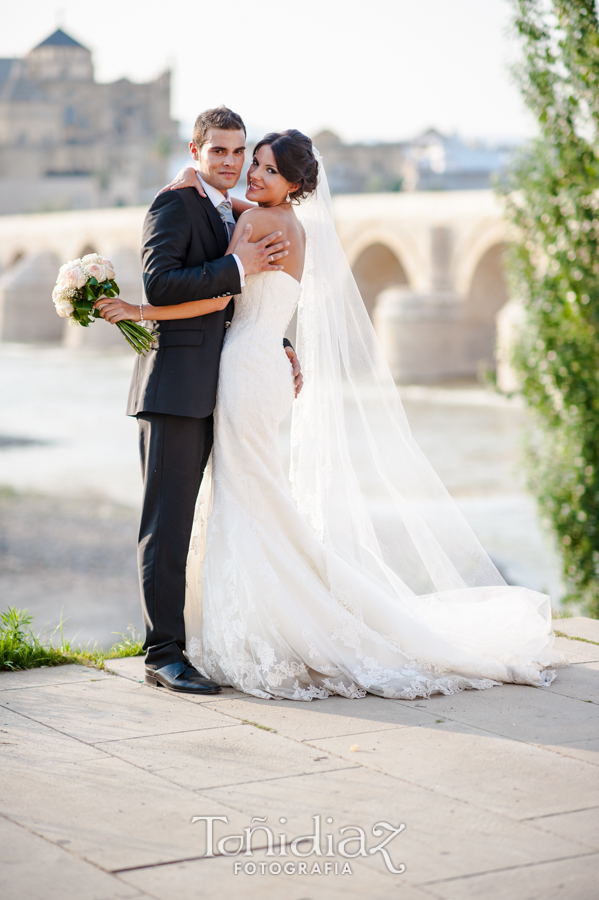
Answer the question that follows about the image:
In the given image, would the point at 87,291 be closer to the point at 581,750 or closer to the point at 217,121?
the point at 217,121

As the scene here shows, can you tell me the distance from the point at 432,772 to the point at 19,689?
135 centimetres

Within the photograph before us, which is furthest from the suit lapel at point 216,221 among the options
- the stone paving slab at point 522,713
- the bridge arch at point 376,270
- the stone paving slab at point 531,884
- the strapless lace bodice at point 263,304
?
the bridge arch at point 376,270

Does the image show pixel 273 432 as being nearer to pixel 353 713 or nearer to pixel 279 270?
pixel 279 270

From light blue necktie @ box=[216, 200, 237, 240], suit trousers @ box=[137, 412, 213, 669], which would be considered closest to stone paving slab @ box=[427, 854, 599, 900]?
suit trousers @ box=[137, 412, 213, 669]

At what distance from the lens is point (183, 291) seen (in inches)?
125

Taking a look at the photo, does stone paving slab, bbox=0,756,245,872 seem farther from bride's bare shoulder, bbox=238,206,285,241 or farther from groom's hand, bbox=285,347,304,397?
bride's bare shoulder, bbox=238,206,285,241

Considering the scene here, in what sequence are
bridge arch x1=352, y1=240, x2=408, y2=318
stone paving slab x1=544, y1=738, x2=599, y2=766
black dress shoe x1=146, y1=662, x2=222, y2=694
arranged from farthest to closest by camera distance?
1. bridge arch x1=352, y1=240, x2=408, y2=318
2. black dress shoe x1=146, y1=662, x2=222, y2=694
3. stone paving slab x1=544, y1=738, x2=599, y2=766

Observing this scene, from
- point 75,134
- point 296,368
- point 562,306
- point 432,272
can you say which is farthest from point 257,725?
point 75,134

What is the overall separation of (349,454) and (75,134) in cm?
7567

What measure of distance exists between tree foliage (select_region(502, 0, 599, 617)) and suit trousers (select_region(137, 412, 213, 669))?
25.1 feet

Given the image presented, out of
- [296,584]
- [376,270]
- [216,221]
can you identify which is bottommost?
[296,584]

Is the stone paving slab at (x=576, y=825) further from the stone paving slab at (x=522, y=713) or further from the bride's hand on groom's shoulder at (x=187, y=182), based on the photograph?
the bride's hand on groom's shoulder at (x=187, y=182)

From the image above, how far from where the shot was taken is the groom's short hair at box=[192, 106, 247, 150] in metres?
3.19

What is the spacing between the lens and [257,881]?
198 cm
